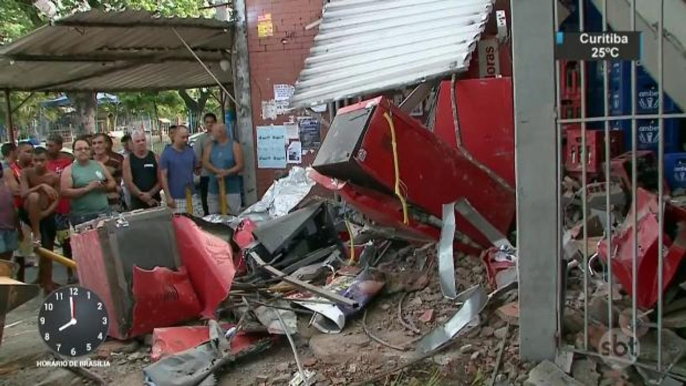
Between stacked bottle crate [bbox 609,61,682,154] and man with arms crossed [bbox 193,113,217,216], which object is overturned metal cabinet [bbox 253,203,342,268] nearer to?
stacked bottle crate [bbox 609,61,682,154]

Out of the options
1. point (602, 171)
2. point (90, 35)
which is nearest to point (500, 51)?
point (602, 171)

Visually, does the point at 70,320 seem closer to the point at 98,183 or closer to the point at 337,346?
the point at 337,346

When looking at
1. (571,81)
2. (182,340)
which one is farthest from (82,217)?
(571,81)

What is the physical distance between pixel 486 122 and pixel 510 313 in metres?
2.33

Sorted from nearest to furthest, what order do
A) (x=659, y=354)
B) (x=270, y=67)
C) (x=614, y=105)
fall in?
1. (x=659, y=354)
2. (x=614, y=105)
3. (x=270, y=67)

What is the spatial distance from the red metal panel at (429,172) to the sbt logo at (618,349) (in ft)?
6.42

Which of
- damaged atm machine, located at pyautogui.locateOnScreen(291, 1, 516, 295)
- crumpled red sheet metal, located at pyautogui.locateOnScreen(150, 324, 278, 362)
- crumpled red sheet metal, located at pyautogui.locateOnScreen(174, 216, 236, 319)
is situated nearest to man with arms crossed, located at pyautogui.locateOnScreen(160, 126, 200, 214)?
damaged atm machine, located at pyautogui.locateOnScreen(291, 1, 516, 295)

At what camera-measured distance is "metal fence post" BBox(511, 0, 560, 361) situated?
357 cm

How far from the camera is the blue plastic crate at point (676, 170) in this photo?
589 centimetres

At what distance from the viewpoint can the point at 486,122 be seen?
6027 mm

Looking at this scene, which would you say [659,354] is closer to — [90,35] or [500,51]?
[500,51]

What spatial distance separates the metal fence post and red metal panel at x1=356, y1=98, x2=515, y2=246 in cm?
155

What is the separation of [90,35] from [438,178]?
573 cm

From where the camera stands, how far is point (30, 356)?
528 centimetres
